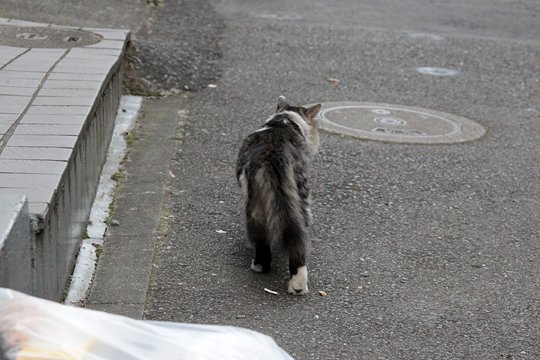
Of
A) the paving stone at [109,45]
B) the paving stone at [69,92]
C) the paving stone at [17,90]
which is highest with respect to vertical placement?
the paving stone at [69,92]

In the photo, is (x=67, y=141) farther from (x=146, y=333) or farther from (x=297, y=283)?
(x=146, y=333)

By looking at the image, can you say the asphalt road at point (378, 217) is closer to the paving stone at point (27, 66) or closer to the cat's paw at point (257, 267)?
the cat's paw at point (257, 267)

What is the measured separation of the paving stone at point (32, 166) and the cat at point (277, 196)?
104 centimetres

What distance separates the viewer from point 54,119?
17.2ft

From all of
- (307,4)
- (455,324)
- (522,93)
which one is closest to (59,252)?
(455,324)

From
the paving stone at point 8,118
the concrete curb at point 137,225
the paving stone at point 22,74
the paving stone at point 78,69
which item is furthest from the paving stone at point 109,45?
the paving stone at point 8,118

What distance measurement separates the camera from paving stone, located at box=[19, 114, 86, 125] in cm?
518

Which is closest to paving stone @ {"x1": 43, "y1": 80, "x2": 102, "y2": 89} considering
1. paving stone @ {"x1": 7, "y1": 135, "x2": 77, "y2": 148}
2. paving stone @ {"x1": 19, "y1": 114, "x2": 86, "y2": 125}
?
paving stone @ {"x1": 19, "y1": 114, "x2": 86, "y2": 125}

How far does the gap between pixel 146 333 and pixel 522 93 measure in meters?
7.94

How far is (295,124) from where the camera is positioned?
17.5ft

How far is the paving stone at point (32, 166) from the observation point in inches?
169

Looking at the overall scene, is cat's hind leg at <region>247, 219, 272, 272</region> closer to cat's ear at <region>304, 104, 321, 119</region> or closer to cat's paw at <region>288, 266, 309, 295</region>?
cat's paw at <region>288, 266, 309, 295</region>

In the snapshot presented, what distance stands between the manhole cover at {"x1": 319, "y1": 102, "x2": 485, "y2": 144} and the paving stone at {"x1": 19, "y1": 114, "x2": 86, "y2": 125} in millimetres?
3044

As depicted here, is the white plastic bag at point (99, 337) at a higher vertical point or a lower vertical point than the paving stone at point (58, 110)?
higher
